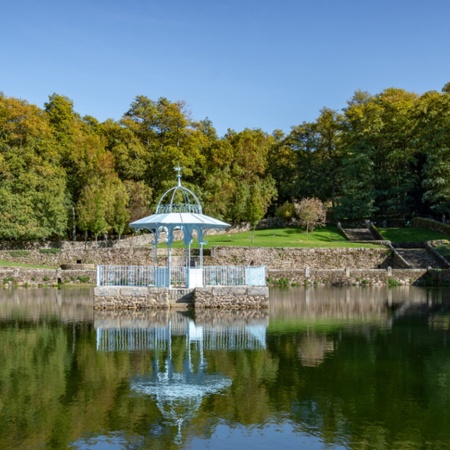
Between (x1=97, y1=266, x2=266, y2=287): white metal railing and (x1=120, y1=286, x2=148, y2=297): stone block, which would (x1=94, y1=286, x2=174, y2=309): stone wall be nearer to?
(x1=120, y1=286, x2=148, y2=297): stone block

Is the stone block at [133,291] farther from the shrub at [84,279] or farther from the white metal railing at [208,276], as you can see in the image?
the shrub at [84,279]

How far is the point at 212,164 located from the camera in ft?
207

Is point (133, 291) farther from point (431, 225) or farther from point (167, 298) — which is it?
point (431, 225)

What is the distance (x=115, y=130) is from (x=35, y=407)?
176 feet

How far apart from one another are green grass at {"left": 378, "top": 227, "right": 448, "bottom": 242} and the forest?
2497 mm

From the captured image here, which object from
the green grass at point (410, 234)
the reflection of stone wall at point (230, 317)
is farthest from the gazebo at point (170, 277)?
the green grass at point (410, 234)

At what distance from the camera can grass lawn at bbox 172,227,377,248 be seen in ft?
152

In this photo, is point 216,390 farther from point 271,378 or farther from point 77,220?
point 77,220

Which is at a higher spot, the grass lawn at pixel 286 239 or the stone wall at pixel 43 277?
the grass lawn at pixel 286 239

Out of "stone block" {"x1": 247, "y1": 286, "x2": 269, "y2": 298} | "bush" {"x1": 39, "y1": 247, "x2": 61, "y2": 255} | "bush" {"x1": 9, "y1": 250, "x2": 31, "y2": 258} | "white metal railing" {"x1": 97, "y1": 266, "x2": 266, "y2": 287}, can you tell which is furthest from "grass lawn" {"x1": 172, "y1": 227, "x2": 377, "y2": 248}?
"stone block" {"x1": 247, "y1": 286, "x2": 269, "y2": 298}

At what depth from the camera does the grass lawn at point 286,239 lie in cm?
4631

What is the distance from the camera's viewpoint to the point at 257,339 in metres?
16.0

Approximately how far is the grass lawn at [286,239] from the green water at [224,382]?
2563cm

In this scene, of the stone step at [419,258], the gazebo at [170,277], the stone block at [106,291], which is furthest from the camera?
the stone step at [419,258]
